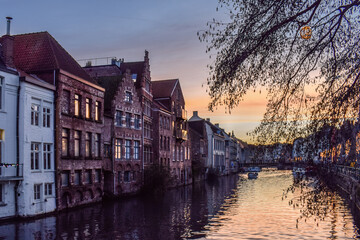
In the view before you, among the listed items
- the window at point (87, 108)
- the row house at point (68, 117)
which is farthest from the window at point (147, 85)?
the window at point (87, 108)

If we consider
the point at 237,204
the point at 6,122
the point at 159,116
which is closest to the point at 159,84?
the point at 159,116

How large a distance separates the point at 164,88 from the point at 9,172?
36.2 meters

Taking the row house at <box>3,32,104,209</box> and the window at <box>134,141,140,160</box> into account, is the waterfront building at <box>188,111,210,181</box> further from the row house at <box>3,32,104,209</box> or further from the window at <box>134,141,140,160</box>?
the row house at <box>3,32,104,209</box>

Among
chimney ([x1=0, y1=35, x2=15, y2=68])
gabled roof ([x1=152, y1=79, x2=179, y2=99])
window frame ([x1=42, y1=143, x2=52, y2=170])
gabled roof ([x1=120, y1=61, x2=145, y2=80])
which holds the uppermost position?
gabled roof ([x1=120, y1=61, x2=145, y2=80])

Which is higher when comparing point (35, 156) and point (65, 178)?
point (35, 156)

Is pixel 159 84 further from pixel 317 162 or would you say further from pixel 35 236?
pixel 317 162

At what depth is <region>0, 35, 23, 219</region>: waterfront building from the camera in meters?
25.6

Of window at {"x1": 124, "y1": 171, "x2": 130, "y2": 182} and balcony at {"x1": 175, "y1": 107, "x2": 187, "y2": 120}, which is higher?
balcony at {"x1": 175, "y1": 107, "x2": 187, "y2": 120}

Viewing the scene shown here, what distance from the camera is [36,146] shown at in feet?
94.6

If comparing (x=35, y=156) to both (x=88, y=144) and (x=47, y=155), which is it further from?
(x=88, y=144)

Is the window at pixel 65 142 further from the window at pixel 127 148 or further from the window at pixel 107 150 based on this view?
the window at pixel 127 148

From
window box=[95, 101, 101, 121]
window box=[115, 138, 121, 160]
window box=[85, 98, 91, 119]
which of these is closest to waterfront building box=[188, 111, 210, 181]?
window box=[115, 138, 121, 160]

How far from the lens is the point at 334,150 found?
29.0 ft

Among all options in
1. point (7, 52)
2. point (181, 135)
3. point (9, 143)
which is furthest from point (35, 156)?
point (181, 135)
